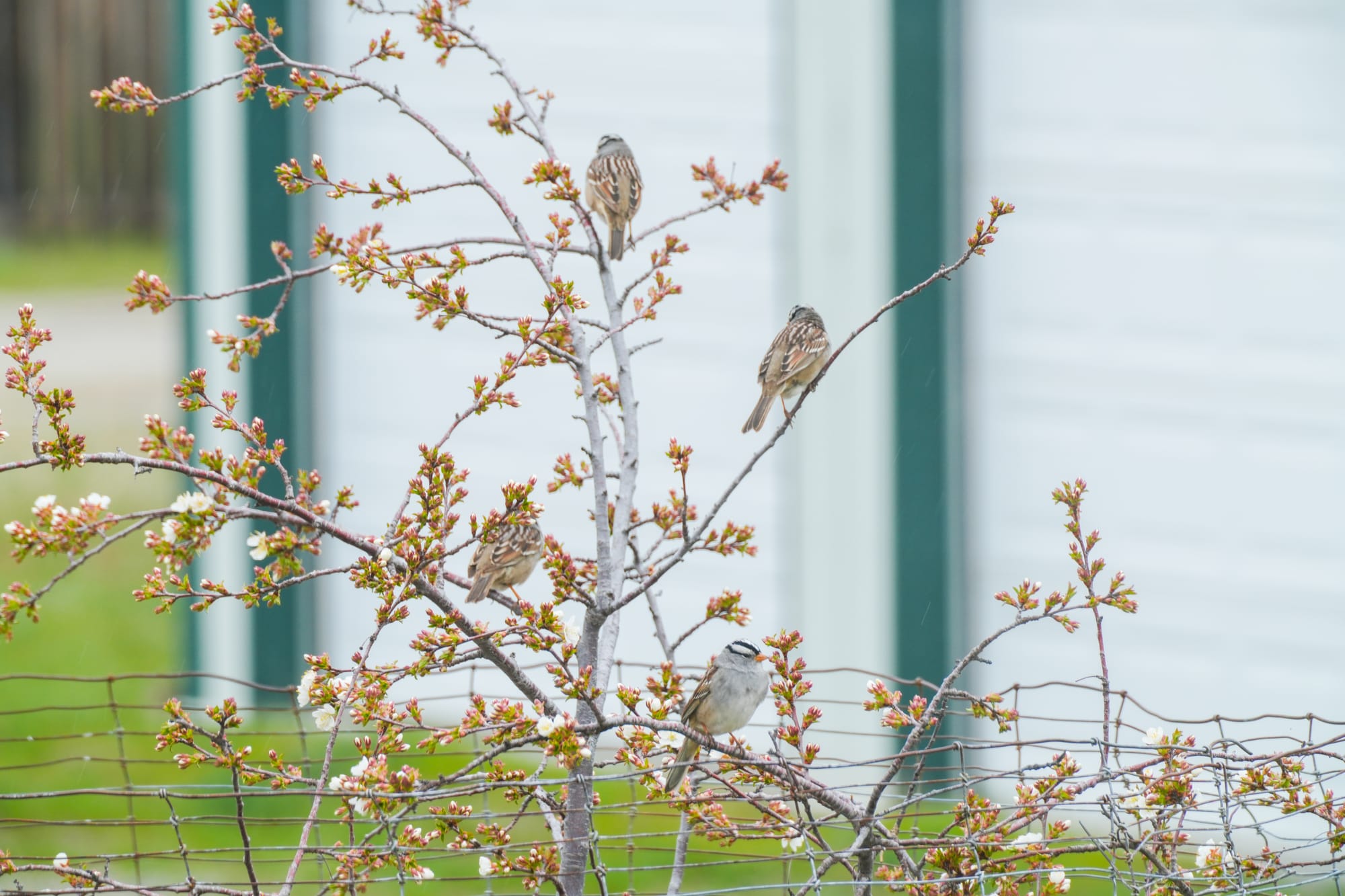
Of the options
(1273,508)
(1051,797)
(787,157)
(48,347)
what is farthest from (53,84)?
(1051,797)

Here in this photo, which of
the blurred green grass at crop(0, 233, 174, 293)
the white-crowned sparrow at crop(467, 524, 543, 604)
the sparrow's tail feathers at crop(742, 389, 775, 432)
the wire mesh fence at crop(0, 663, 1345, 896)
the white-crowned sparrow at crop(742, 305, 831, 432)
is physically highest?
the blurred green grass at crop(0, 233, 174, 293)

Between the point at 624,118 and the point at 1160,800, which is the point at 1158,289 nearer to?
the point at 624,118

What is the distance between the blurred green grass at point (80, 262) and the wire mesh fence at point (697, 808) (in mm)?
13787

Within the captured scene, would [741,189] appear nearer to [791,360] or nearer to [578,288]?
[791,360]

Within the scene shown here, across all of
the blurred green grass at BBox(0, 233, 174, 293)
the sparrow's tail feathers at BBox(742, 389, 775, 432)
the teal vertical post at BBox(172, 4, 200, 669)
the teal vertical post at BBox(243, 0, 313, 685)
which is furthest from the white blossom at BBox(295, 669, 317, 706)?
the blurred green grass at BBox(0, 233, 174, 293)

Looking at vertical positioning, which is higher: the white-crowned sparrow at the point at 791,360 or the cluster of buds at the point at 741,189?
the cluster of buds at the point at 741,189

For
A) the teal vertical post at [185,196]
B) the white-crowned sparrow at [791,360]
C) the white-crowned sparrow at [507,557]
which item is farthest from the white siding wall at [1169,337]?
the teal vertical post at [185,196]

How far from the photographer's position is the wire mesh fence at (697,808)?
3129 millimetres

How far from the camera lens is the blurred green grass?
22.1 meters

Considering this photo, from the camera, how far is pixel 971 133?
22.9ft

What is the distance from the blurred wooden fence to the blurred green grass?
0.55m

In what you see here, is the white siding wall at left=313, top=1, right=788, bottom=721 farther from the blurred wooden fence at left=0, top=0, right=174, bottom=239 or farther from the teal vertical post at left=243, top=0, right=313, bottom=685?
the blurred wooden fence at left=0, top=0, right=174, bottom=239

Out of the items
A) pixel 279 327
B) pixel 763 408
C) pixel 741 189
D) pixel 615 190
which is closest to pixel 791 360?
pixel 763 408

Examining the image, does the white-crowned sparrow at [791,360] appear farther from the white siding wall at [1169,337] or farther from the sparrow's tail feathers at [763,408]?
the white siding wall at [1169,337]
